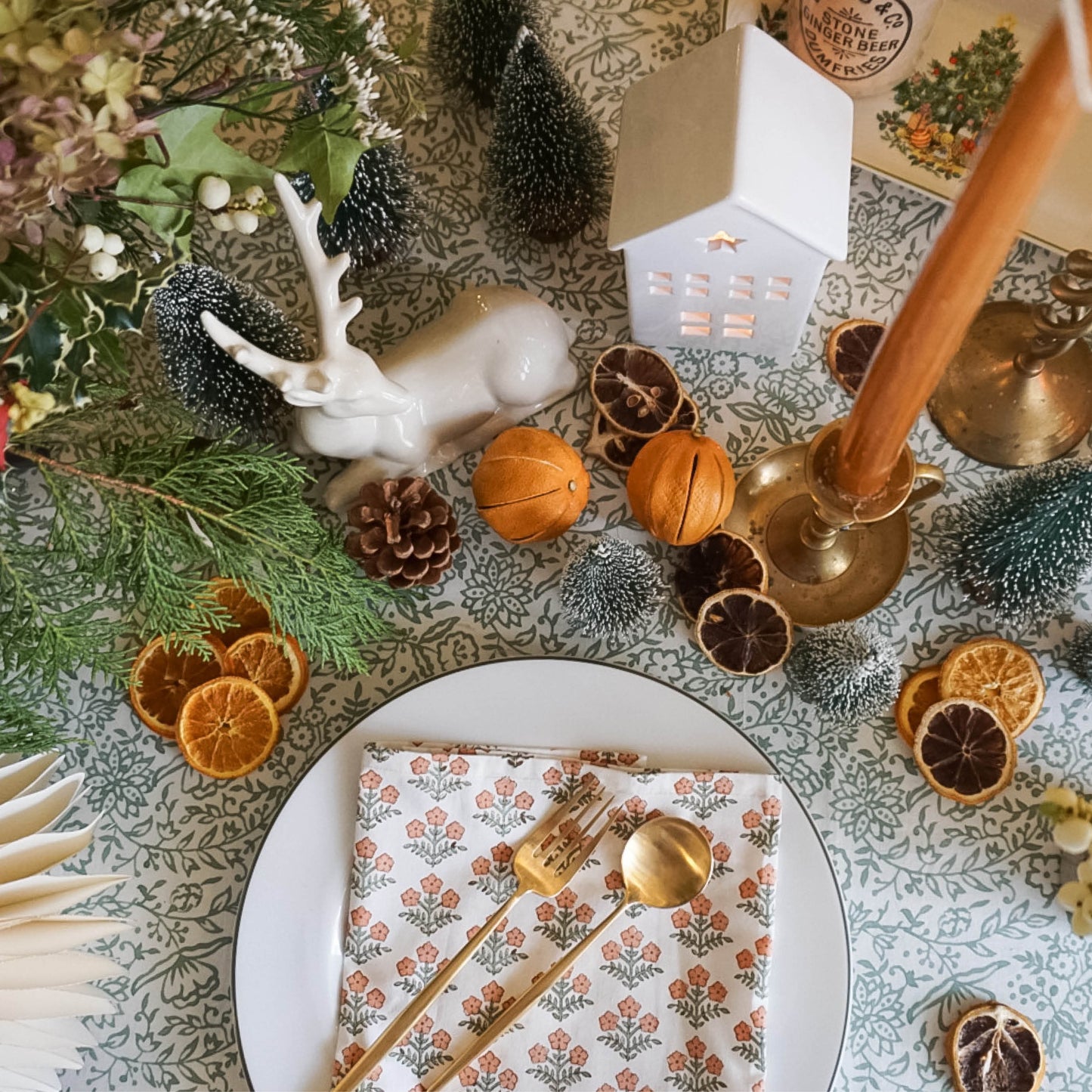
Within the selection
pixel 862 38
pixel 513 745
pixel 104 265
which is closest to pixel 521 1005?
pixel 513 745

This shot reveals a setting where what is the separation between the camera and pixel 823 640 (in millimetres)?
673

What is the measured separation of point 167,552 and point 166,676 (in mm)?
144

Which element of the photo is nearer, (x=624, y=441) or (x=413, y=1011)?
(x=413, y=1011)

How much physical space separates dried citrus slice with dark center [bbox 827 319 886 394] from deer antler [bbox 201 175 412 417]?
36 cm

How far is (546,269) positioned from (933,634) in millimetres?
430

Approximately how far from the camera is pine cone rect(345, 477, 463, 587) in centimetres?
68

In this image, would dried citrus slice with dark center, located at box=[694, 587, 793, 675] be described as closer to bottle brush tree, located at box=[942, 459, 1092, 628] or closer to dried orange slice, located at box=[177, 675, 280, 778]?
bottle brush tree, located at box=[942, 459, 1092, 628]

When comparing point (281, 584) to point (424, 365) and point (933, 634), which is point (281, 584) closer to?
point (424, 365)

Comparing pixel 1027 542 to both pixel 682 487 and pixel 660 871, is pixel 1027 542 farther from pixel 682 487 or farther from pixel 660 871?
pixel 660 871

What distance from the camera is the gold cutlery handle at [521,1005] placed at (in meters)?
0.63

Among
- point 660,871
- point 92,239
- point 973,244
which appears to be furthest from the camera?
point 660,871

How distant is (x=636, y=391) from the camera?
2.42 ft

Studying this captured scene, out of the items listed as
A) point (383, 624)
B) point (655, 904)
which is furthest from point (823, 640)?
point (383, 624)

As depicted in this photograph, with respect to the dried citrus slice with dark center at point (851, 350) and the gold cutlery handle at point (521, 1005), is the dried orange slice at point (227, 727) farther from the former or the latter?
the dried citrus slice with dark center at point (851, 350)
